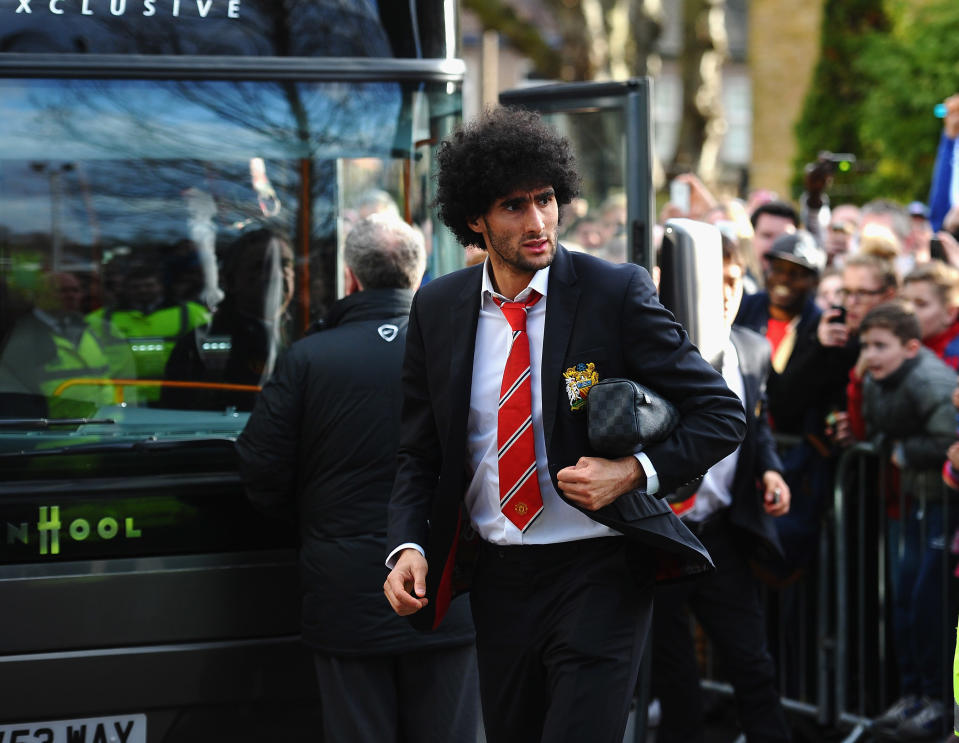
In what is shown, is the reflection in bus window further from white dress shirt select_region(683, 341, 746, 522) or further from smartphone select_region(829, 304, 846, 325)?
smartphone select_region(829, 304, 846, 325)

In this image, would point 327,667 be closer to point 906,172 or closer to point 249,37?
point 249,37

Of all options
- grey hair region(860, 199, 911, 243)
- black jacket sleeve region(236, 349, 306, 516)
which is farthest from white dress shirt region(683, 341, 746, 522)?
grey hair region(860, 199, 911, 243)

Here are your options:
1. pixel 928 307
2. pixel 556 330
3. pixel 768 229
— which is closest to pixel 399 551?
pixel 556 330

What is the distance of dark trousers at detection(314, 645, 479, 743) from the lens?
4.54 meters

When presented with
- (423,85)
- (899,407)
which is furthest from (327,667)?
(899,407)

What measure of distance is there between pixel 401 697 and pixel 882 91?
16.1 meters

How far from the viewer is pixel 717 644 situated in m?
5.64

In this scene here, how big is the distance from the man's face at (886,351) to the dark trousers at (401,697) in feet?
7.77

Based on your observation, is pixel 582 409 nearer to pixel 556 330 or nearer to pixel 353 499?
pixel 556 330

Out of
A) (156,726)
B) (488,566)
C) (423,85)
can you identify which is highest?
(423,85)

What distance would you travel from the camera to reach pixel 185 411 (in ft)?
15.6

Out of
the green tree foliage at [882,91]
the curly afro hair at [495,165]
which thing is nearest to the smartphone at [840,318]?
the curly afro hair at [495,165]

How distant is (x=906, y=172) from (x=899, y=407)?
555 inches

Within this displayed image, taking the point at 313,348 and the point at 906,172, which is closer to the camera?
the point at 313,348
